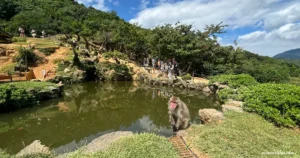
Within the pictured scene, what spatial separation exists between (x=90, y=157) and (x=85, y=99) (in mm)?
9204

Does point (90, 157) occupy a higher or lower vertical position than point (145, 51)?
lower

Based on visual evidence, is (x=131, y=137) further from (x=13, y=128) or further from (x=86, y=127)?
(x=13, y=128)

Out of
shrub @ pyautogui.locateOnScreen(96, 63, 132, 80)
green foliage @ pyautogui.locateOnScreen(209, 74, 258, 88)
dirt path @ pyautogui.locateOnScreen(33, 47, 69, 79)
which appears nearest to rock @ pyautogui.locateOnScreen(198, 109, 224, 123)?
green foliage @ pyautogui.locateOnScreen(209, 74, 258, 88)

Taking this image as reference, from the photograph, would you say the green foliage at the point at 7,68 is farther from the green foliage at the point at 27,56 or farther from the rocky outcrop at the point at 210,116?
the rocky outcrop at the point at 210,116

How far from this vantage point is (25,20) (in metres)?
30.5

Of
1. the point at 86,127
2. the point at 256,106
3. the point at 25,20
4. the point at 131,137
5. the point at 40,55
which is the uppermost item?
the point at 25,20

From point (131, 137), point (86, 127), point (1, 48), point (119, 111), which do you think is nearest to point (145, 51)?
point (1, 48)

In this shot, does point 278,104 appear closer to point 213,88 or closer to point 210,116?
point 210,116

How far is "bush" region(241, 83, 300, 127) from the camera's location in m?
6.12

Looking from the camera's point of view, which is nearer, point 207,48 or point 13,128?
point 13,128

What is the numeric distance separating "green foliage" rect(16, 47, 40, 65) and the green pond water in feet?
29.1

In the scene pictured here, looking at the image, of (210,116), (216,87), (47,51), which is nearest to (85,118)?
(210,116)

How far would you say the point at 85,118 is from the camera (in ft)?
30.0

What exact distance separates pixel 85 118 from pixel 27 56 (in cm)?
1497
